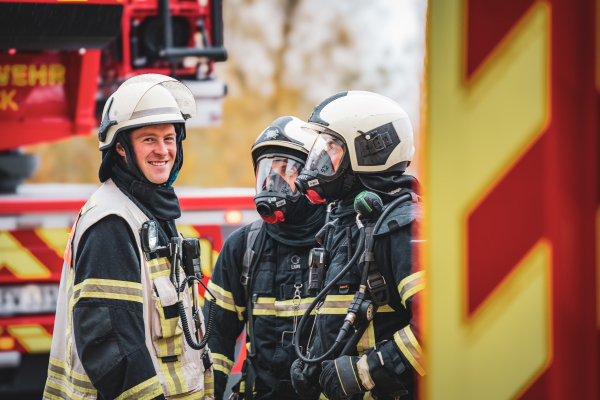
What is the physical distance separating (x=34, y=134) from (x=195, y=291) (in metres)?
2.19

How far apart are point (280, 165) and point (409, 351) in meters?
1.29

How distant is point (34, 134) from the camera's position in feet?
13.9

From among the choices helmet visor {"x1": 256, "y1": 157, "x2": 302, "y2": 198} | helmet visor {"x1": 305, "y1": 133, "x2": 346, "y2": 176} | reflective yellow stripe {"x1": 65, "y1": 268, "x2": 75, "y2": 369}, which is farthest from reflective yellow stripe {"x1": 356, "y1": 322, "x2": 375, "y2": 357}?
reflective yellow stripe {"x1": 65, "y1": 268, "x2": 75, "y2": 369}

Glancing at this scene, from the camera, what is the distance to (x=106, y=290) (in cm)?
222

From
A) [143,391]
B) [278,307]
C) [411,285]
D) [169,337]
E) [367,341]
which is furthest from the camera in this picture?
[278,307]

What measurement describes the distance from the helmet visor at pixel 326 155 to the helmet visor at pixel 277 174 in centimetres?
34

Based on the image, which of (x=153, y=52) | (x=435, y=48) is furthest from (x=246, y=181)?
(x=435, y=48)

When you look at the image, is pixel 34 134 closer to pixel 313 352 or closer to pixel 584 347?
pixel 313 352

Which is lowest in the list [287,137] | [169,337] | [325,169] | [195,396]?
[195,396]

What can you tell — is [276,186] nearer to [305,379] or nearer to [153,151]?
[153,151]

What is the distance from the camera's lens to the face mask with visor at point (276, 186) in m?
3.14

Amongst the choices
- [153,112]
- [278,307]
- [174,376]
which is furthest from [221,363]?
[153,112]

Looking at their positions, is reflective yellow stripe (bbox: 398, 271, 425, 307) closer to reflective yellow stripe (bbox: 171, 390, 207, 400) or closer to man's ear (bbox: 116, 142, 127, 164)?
reflective yellow stripe (bbox: 171, 390, 207, 400)

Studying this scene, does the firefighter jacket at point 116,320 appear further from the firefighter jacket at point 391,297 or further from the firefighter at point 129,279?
the firefighter jacket at point 391,297
